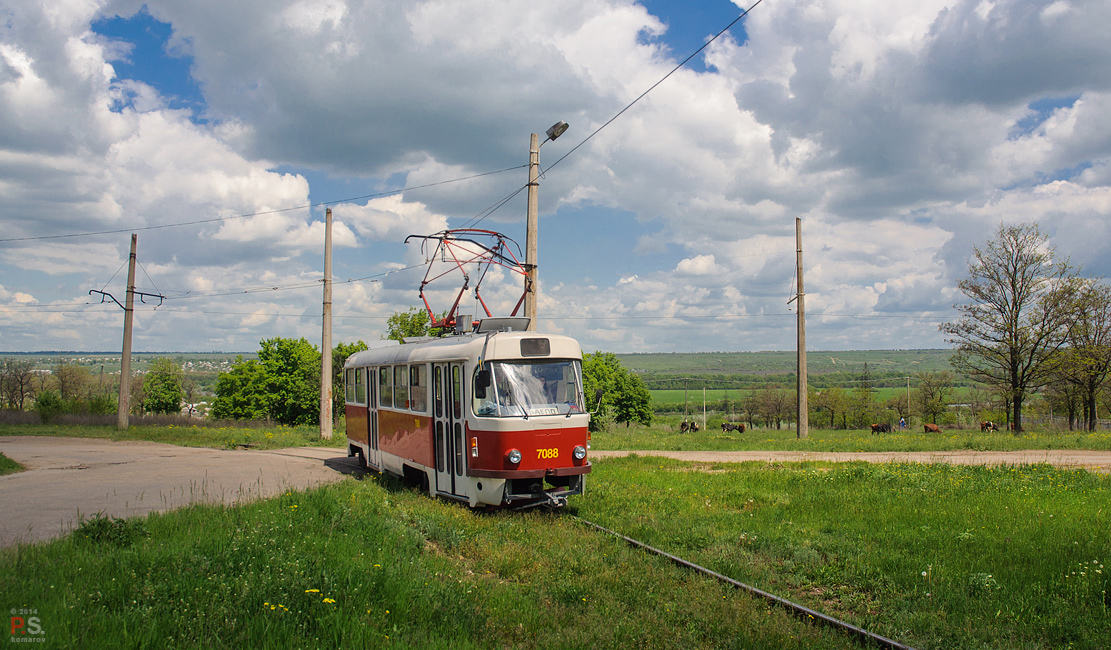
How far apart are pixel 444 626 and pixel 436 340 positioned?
8278 millimetres

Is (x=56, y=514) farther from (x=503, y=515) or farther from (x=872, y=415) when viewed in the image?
(x=872, y=415)

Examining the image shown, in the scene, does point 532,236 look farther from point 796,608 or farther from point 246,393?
point 246,393

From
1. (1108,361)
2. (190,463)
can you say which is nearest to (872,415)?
(1108,361)

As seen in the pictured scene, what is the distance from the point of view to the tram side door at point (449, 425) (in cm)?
1138

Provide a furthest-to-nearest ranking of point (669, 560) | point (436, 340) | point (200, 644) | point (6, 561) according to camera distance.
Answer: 1. point (436, 340)
2. point (669, 560)
3. point (6, 561)
4. point (200, 644)

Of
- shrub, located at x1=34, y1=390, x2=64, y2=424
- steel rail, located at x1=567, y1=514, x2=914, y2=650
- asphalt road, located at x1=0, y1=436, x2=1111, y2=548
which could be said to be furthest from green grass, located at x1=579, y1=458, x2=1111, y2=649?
shrub, located at x1=34, y1=390, x2=64, y2=424

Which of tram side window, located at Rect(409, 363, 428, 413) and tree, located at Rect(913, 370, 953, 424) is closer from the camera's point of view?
tram side window, located at Rect(409, 363, 428, 413)

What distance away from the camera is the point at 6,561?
6273 millimetres

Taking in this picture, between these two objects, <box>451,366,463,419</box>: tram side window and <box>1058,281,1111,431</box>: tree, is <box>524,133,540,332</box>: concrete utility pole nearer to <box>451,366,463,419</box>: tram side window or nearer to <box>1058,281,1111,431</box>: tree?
<box>451,366,463,419</box>: tram side window

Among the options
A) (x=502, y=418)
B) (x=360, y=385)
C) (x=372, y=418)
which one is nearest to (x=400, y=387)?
(x=372, y=418)

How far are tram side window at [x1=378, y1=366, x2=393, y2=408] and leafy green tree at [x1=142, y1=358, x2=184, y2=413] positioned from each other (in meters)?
97.6

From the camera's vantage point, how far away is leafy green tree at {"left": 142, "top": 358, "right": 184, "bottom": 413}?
10012 cm

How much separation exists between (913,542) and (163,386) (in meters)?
121

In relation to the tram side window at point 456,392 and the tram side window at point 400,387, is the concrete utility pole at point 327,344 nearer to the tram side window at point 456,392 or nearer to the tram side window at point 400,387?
the tram side window at point 400,387
